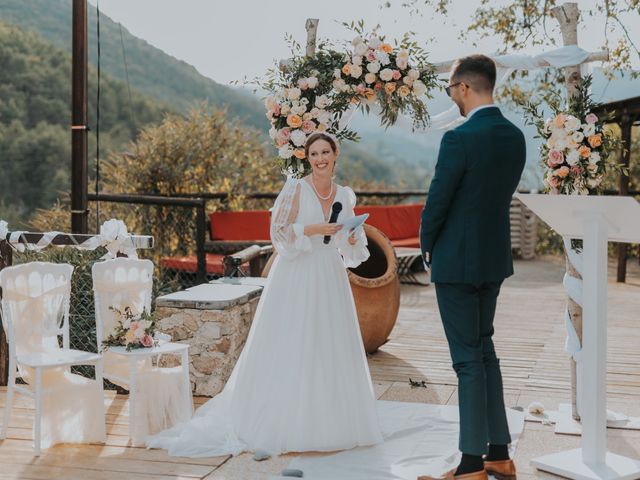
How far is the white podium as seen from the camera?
4059 millimetres

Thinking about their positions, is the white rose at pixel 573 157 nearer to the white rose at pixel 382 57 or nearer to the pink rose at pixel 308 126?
the white rose at pixel 382 57

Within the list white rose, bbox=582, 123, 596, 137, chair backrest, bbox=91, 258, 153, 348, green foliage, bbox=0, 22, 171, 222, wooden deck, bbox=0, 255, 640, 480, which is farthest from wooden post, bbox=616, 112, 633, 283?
green foliage, bbox=0, 22, 171, 222

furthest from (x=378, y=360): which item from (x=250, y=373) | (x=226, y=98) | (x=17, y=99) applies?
(x=226, y=98)

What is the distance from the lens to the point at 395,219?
43.0 feet

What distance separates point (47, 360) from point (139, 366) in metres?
0.66

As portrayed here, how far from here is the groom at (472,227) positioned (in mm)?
3741

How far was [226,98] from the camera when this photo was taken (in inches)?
1826

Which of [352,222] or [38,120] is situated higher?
[38,120]

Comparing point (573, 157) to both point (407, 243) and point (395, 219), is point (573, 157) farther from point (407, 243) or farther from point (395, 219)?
point (395, 219)

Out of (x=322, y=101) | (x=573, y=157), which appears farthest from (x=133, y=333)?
(x=573, y=157)

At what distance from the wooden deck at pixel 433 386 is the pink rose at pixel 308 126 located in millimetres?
1829

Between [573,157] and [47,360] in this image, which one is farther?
[573,157]

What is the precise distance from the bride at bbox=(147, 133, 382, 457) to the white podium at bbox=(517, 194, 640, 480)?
3.57 ft

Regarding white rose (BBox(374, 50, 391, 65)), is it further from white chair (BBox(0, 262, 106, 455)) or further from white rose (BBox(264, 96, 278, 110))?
white chair (BBox(0, 262, 106, 455))
